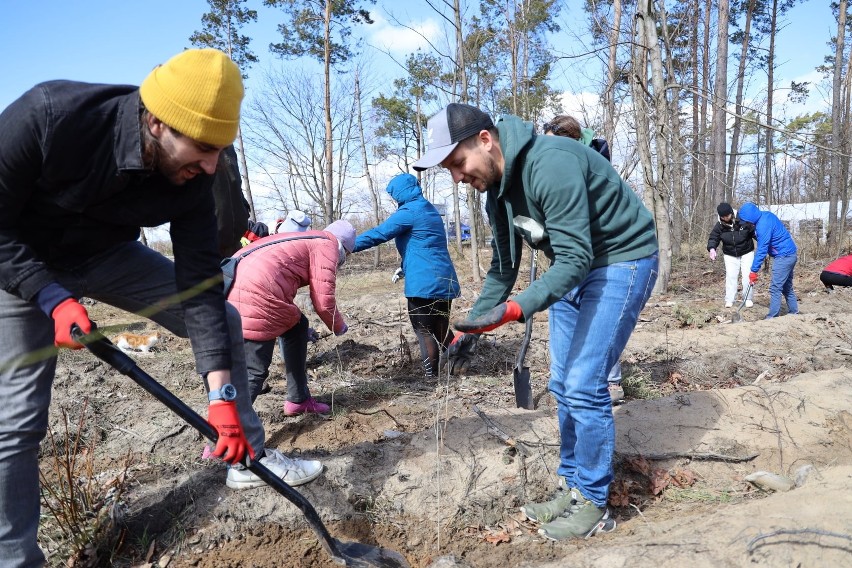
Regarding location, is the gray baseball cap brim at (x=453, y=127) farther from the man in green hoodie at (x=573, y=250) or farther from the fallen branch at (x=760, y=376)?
the fallen branch at (x=760, y=376)

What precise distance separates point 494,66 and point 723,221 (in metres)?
11.0

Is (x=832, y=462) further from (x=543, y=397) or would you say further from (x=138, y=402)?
(x=138, y=402)

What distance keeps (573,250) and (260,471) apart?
1.53m

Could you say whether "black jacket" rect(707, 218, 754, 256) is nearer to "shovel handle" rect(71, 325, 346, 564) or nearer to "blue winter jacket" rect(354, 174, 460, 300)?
"blue winter jacket" rect(354, 174, 460, 300)

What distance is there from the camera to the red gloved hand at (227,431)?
2.14 m

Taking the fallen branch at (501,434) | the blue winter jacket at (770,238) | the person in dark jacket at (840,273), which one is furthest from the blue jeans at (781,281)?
the fallen branch at (501,434)

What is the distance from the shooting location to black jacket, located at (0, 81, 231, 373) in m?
1.74

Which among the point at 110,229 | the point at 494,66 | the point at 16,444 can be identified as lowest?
the point at 16,444

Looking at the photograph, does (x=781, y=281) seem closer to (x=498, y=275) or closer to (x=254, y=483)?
(x=498, y=275)

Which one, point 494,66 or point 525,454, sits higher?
point 494,66

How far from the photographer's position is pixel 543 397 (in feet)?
15.6

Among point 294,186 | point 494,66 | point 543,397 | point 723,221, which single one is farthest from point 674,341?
point 294,186

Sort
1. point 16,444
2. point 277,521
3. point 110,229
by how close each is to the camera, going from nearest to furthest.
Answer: point 16,444, point 110,229, point 277,521

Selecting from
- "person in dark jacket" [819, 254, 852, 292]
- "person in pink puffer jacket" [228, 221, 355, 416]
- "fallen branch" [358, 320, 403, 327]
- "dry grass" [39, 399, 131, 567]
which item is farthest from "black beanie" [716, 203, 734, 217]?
"dry grass" [39, 399, 131, 567]
